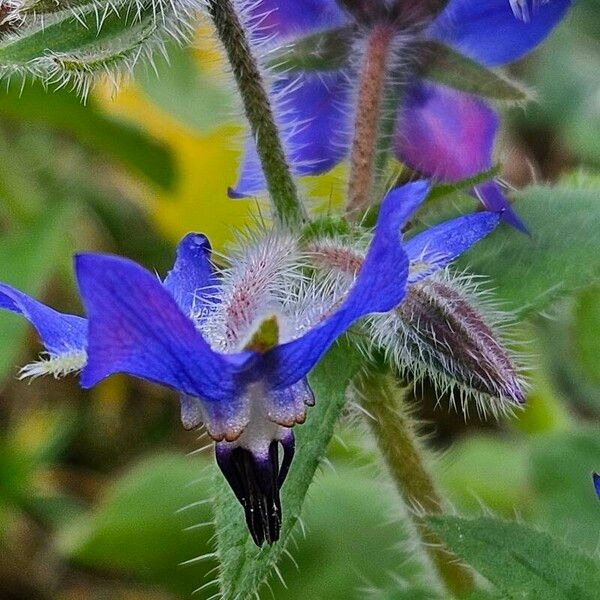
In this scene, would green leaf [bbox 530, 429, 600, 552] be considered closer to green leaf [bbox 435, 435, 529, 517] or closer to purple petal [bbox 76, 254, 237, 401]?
green leaf [bbox 435, 435, 529, 517]

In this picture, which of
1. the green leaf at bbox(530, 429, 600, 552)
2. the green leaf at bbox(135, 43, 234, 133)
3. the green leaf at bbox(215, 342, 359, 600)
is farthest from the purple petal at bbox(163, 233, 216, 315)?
the green leaf at bbox(135, 43, 234, 133)

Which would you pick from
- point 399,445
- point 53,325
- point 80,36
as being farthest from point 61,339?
point 399,445

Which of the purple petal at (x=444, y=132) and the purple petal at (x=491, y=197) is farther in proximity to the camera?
the purple petal at (x=444, y=132)

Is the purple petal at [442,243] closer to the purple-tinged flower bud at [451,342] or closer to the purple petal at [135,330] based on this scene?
the purple-tinged flower bud at [451,342]

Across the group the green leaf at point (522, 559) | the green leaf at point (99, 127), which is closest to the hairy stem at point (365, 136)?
the green leaf at point (522, 559)

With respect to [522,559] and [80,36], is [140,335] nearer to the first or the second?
[80,36]
